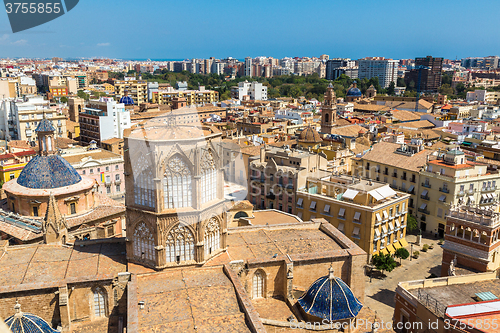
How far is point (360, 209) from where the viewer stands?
35188 millimetres

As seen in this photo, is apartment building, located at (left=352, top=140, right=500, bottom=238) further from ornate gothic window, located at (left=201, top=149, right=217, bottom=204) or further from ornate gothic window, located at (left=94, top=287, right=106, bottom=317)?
ornate gothic window, located at (left=94, top=287, right=106, bottom=317)

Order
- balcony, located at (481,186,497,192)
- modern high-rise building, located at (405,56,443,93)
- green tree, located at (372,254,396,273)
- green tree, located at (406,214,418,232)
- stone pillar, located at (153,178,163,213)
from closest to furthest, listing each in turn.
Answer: stone pillar, located at (153,178,163,213) < green tree, located at (372,254,396,273) < green tree, located at (406,214,418,232) < balcony, located at (481,186,497,192) < modern high-rise building, located at (405,56,443,93)

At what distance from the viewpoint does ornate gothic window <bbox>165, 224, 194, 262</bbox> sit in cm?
1966

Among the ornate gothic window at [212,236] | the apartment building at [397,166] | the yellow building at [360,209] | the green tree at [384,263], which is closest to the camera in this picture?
the ornate gothic window at [212,236]

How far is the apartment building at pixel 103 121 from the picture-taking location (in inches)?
2771

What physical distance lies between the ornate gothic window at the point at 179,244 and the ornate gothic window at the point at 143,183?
1.69m

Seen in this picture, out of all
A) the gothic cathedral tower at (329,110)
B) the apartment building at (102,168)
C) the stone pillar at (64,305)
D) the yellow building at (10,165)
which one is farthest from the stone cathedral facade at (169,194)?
the gothic cathedral tower at (329,110)

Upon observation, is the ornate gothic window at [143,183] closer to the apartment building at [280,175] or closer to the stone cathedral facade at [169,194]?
the stone cathedral facade at [169,194]

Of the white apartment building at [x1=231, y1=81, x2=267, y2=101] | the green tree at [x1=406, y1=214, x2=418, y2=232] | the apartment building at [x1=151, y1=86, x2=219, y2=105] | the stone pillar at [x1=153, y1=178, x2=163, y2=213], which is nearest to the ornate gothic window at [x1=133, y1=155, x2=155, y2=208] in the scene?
the stone pillar at [x1=153, y1=178, x2=163, y2=213]

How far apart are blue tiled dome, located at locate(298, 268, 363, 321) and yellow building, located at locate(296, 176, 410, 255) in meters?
15.7

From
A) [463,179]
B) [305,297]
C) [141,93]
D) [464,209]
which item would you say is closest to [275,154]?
[463,179]

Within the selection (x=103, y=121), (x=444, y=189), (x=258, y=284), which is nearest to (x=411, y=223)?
(x=444, y=189)

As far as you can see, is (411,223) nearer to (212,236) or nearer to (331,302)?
(331,302)

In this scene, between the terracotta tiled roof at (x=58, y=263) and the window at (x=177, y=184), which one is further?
the window at (x=177, y=184)
